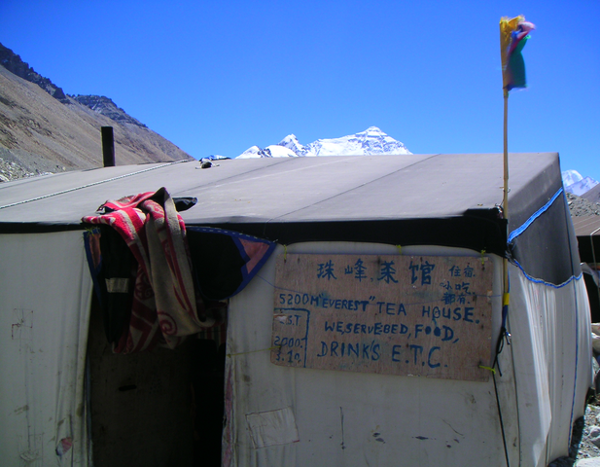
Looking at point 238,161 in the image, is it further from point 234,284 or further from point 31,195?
point 234,284

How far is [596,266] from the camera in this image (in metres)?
6.64

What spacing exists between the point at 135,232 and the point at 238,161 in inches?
131

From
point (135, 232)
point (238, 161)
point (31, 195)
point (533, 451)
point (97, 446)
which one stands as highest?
point (238, 161)

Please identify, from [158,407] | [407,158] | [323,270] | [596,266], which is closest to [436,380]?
[323,270]

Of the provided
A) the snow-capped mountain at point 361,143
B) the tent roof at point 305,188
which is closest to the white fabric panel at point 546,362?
the tent roof at point 305,188

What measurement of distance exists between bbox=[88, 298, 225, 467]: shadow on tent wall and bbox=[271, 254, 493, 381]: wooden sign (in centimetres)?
135

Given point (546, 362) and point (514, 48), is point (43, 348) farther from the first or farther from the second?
point (514, 48)

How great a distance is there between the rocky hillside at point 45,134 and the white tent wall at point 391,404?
2074cm

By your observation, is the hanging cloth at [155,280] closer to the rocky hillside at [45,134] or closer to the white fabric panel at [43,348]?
the white fabric panel at [43,348]

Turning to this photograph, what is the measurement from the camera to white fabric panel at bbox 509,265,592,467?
2.26 meters

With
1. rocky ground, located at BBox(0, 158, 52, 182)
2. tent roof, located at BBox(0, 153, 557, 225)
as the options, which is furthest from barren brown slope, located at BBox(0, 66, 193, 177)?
tent roof, located at BBox(0, 153, 557, 225)

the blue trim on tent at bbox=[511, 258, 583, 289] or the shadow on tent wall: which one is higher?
the blue trim on tent at bbox=[511, 258, 583, 289]

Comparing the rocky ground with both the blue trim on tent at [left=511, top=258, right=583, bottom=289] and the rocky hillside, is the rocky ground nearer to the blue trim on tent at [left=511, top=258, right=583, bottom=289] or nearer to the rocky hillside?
the rocky hillside

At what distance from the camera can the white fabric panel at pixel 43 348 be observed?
10.1 ft
